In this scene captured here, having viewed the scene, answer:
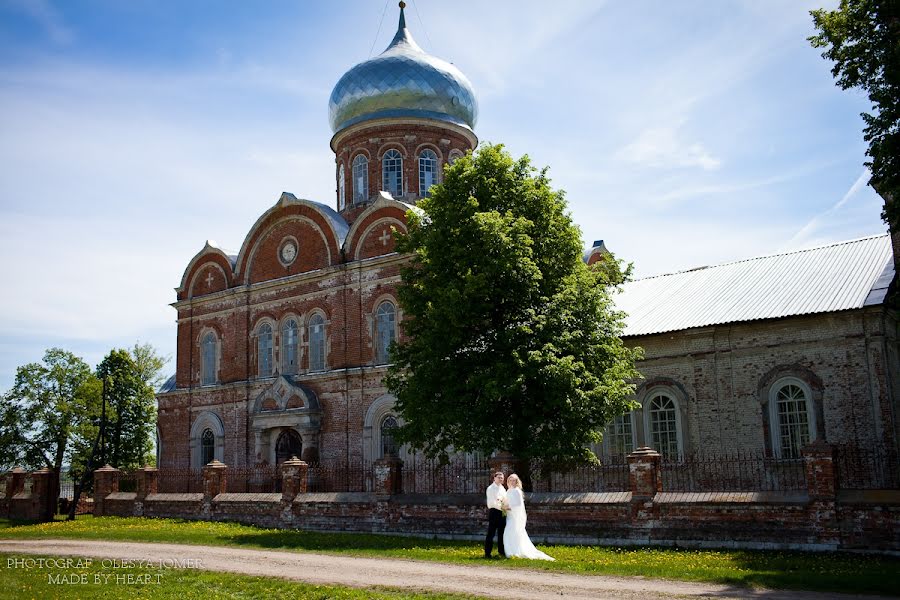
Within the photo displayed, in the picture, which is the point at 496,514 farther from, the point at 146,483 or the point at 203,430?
the point at 203,430

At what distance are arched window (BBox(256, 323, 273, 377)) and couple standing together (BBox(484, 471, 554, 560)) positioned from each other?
53.5 ft

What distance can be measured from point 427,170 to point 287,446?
1080cm

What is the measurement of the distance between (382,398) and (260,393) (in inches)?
200

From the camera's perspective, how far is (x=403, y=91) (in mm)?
30312

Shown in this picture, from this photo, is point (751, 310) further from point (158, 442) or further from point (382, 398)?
point (158, 442)

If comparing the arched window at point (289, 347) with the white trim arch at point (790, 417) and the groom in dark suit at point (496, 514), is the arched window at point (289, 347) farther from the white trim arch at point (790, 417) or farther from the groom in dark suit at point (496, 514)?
the groom in dark suit at point (496, 514)

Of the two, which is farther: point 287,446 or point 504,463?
point 287,446

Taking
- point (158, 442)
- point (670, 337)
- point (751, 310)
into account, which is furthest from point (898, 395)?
point (158, 442)

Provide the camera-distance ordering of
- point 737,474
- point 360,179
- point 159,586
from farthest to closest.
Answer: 1. point 360,179
2. point 737,474
3. point 159,586

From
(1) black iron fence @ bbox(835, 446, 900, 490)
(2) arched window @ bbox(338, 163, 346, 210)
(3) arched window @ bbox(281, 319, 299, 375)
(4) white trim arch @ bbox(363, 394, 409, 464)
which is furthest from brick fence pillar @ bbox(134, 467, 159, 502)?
(1) black iron fence @ bbox(835, 446, 900, 490)

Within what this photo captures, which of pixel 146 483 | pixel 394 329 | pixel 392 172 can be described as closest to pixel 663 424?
pixel 394 329

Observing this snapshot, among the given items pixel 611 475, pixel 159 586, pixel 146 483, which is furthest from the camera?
pixel 146 483

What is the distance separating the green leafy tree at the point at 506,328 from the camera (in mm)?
17688

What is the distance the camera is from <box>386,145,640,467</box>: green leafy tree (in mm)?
17688
